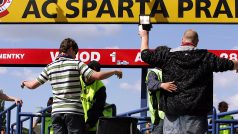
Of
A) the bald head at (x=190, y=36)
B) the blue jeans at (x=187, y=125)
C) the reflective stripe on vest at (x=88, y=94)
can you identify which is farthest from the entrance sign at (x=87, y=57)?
the blue jeans at (x=187, y=125)

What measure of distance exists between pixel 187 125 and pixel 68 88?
1522 millimetres

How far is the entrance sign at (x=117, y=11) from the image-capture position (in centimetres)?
1706

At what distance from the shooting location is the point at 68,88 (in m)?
6.68

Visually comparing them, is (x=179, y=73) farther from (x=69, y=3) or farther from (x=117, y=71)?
(x=69, y=3)

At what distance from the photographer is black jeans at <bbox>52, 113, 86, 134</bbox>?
6.58m

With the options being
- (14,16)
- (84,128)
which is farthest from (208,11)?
(84,128)

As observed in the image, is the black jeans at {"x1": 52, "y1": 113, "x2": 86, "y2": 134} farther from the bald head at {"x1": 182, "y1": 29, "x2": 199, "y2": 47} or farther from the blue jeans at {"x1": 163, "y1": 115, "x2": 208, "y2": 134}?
the bald head at {"x1": 182, "y1": 29, "x2": 199, "y2": 47}

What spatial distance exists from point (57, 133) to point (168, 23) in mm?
10947

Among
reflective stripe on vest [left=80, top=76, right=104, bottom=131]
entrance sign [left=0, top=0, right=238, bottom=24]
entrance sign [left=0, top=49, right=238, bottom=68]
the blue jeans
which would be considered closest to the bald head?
the blue jeans

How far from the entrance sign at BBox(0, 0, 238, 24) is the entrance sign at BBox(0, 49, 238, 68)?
3288mm

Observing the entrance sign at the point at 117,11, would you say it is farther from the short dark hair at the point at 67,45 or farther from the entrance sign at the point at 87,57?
the short dark hair at the point at 67,45

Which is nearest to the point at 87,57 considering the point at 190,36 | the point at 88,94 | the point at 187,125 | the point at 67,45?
the point at 88,94

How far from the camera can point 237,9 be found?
55.8ft

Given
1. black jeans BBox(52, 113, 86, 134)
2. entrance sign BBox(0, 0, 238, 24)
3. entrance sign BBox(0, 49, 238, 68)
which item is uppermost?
entrance sign BBox(0, 0, 238, 24)
